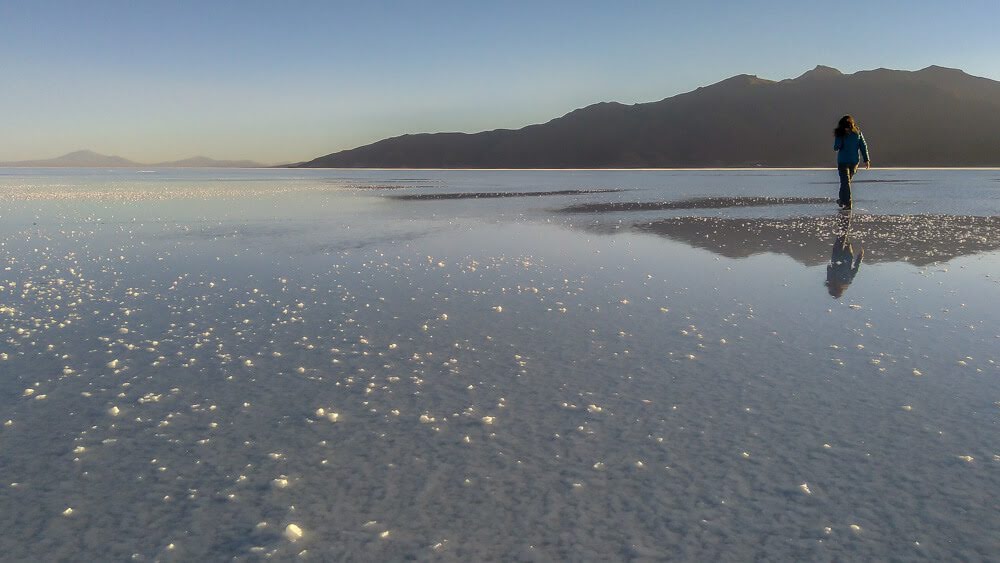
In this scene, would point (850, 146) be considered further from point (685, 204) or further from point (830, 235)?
point (830, 235)

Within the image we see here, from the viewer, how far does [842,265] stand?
41.2 feet

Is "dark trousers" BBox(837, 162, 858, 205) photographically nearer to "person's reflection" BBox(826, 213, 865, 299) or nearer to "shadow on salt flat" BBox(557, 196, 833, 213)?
"shadow on salt flat" BBox(557, 196, 833, 213)

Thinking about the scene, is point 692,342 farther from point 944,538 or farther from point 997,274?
point 997,274

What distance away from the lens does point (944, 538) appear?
11.6 feet

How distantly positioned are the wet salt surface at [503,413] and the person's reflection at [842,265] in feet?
0.91

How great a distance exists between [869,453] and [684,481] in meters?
1.39

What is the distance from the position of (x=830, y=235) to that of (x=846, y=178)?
990cm

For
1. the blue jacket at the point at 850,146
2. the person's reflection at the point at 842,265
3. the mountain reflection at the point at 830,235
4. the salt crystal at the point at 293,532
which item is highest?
the blue jacket at the point at 850,146

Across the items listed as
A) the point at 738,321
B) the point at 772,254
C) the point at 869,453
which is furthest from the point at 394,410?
the point at 772,254

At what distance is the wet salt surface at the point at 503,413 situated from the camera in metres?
3.66

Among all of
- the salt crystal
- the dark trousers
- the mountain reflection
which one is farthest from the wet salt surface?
the dark trousers

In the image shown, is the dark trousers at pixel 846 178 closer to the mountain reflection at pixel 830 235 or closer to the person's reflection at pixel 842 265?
the mountain reflection at pixel 830 235

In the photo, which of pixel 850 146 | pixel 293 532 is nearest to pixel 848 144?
pixel 850 146

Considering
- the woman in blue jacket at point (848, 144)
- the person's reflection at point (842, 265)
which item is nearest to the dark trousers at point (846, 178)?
the woman in blue jacket at point (848, 144)
